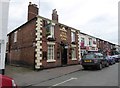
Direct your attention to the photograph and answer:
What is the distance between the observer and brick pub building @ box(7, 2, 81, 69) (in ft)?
55.8

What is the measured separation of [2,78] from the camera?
4.21 meters

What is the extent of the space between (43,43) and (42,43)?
16 cm

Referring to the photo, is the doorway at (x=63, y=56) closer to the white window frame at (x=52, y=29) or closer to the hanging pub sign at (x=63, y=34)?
the hanging pub sign at (x=63, y=34)

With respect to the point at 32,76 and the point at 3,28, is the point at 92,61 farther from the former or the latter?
the point at 3,28

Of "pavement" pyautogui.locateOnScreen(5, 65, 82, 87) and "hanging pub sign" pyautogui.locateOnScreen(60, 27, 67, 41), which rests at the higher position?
"hanging pub sign" pyautogui.locateOnScreen(60, 27, 67, 41)

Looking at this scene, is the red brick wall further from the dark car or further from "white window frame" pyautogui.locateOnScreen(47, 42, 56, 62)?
the dark car

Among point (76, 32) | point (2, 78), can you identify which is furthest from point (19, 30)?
point (2, 78)

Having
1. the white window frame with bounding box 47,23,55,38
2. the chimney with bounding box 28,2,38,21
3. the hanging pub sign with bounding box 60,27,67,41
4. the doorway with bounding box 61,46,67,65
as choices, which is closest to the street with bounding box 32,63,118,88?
the white window frame with bounding box 47,23,55,38

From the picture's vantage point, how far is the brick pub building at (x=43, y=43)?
1700 cm

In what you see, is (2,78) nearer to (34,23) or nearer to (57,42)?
(34,23)

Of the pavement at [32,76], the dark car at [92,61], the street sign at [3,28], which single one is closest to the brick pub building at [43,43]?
the pavement at [32,76]

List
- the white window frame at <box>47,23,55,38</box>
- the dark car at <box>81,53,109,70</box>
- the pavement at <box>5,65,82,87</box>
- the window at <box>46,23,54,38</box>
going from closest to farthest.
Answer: the pavement at <box>5,65,82,87</box> < the dark car at <box>81,53,109,70</box> < the window at <box>46,23,54,38</box> < the white window frame at <box>47,23,55,38</box>

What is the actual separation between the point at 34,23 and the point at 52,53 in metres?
3.89

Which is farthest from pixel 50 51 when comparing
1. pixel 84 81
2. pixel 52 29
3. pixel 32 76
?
pixel 84 81
